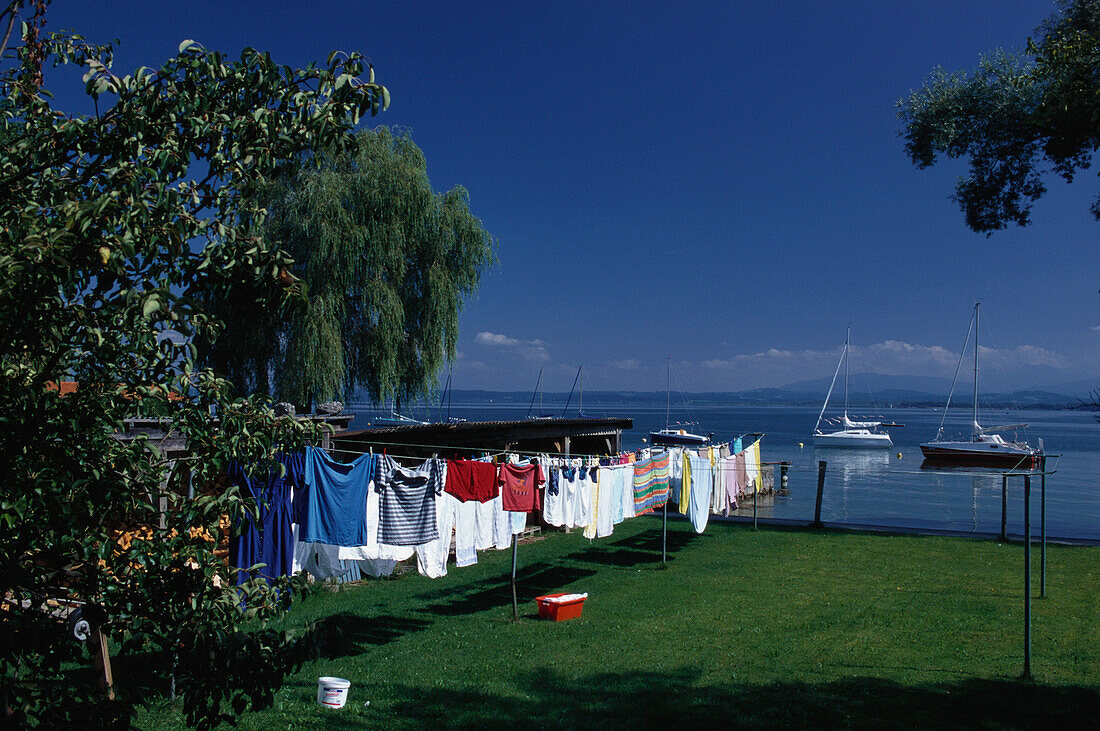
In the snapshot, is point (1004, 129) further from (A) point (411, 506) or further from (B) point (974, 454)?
(B) point (974, 454)

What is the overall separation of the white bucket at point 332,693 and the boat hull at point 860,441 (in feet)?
266

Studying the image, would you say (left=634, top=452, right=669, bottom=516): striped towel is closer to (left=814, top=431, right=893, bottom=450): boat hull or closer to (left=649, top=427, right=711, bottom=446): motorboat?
(left=649, top=427, right=711, bottom=446): motorboat

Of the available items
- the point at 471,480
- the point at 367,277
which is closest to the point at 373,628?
the point at 471,480

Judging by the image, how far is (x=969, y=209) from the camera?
8867 millimetres

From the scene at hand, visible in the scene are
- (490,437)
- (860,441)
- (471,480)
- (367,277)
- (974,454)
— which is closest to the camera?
(471,480)

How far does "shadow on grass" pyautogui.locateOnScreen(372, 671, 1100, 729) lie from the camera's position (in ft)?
24.6

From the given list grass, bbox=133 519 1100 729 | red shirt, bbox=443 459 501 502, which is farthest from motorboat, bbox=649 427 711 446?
red shirt, bbox=443 459 501 502

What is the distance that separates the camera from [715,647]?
10219 millimetres

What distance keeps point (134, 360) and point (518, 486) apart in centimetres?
959

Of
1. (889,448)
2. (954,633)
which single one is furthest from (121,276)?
(889,448)

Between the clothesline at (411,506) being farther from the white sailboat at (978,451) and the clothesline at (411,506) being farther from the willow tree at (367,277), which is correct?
the white sailboat at (978,451)

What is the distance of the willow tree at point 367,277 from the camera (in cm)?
1770

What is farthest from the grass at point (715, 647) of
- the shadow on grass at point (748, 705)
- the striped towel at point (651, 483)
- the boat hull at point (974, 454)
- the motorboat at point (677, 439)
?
the motorboat at point (677, 439)

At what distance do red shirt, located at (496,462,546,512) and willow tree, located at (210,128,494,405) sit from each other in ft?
24.2
